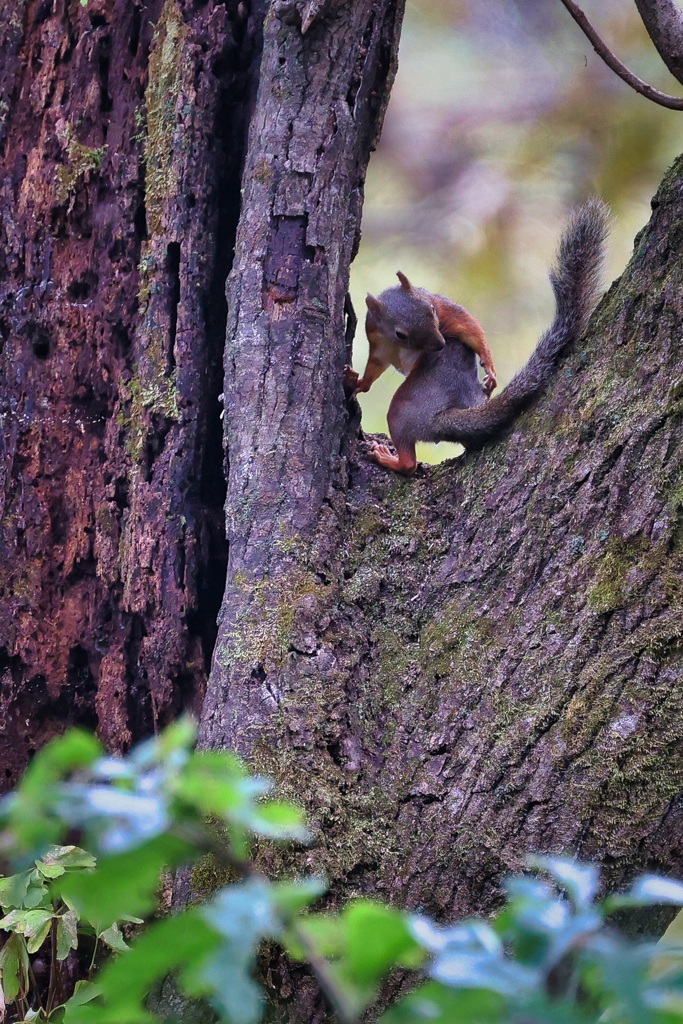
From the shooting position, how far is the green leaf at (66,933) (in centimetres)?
181

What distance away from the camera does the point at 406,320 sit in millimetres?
2758

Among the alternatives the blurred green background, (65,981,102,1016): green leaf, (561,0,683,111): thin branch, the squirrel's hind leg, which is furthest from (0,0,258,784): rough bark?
the blurred green background

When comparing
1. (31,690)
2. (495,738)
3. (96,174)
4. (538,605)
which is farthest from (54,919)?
(96,174)

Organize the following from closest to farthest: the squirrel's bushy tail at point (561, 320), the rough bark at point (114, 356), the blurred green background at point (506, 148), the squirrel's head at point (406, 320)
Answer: the squirrel's bushy tail at point (561, 320) < the rough bark at point (114, 356) < the squirrel's head at point (406, 320) < the blurred green background at point (506, 148)

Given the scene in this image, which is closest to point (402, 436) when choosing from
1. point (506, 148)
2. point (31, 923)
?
point (31, 923)

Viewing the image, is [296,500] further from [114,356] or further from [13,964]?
[13,964]

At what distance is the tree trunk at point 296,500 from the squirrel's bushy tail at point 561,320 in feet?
0.25

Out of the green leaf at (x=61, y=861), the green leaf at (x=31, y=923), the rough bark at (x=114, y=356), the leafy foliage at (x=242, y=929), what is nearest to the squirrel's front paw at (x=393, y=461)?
the rough bark at (x=114, y=356)

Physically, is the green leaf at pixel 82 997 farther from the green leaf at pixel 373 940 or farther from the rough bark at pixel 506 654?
the green leaf at pixel 373 940

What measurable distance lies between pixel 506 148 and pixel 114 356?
3.44 meters

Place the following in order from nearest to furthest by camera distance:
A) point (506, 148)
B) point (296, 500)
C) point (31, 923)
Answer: point (31, 923) → point (296, 500) → point (506, 148)

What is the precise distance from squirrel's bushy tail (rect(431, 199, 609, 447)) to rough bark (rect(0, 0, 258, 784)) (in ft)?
2.12

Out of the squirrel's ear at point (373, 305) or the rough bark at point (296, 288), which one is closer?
the rough bark at point (296, 288)

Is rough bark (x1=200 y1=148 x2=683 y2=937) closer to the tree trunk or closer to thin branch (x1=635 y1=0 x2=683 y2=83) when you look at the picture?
the tree trunk
